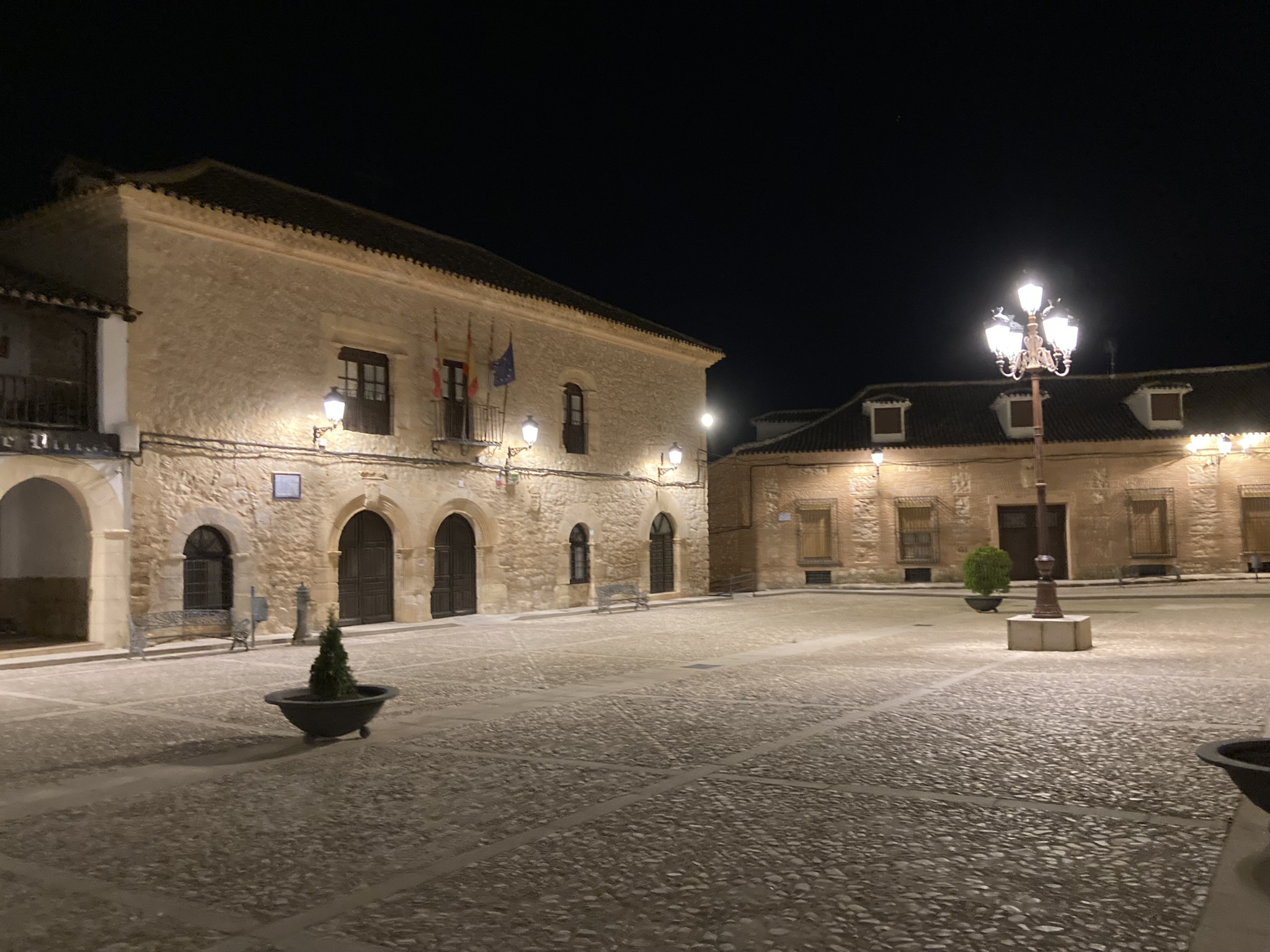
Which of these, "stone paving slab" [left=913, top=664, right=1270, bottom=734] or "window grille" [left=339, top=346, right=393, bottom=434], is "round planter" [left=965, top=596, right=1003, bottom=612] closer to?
"stone paving slab" [left=913, top=664, right=1270, bottom=734]

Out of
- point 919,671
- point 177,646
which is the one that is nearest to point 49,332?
point 177,646

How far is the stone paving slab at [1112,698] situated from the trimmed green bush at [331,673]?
4571mm

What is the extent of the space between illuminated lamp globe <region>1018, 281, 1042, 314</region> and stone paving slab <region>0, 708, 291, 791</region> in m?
9.69

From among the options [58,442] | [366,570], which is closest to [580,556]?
[366,570]

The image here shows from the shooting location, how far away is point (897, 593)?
2673 centimetres

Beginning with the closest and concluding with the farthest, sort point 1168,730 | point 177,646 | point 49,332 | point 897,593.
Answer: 1. point 1168,730
2. point 177,646
3. point 49,332
4. point 897,593

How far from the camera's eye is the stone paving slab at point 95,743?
654cm

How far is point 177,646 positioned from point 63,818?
375 inches


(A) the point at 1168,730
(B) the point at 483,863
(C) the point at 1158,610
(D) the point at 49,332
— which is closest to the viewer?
(B) the point at 483,863

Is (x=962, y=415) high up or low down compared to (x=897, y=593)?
up

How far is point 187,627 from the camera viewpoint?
49.1 feet

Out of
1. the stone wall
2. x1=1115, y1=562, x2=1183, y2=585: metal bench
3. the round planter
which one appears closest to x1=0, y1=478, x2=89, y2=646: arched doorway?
the round planter

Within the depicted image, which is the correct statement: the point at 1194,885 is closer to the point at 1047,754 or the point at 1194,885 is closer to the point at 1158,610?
the point at 1047,754

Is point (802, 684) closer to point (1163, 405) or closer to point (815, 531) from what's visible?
point (815, 531)
